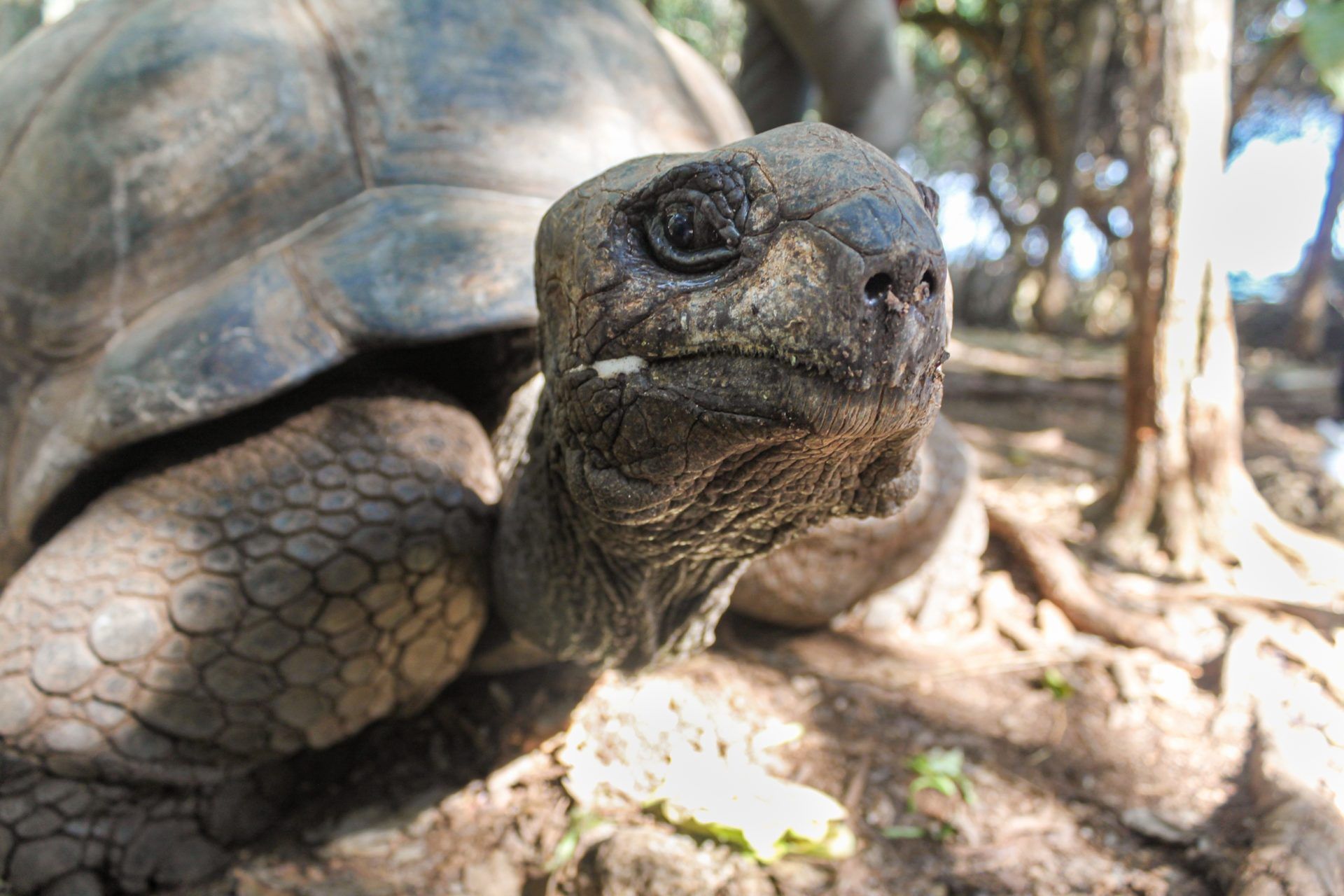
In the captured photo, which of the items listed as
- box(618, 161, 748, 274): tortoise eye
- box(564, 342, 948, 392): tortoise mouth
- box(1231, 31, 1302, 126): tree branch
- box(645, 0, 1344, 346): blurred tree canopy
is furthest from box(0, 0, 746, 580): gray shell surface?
box(1231, 31, 1302, 126): tree branch

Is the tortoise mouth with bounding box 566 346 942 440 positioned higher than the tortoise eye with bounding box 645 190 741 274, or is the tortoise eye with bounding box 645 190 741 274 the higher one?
the tortoise eye with bounding box 645 190 741 274

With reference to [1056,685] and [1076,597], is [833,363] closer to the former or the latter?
[1056,685]

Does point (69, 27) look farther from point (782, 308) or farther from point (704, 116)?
point (782, 308)

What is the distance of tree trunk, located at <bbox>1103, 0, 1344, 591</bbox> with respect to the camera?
313 cm

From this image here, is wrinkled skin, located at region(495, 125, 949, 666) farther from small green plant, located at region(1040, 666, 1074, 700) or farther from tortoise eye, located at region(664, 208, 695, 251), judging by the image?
small green plant, located at region(1040, 666, 1074, 700)

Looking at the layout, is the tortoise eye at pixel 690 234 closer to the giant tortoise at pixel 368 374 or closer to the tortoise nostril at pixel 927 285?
the giant tortoise at pixel 368 374

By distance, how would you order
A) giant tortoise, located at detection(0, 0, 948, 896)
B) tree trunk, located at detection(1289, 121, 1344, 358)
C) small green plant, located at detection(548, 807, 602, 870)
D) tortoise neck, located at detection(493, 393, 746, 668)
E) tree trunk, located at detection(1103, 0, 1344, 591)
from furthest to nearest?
1. tree trunk, located at detection(1289, 121, 1344, 358)
2. tree trunk, located at detection(1103, 0, 1344, 591)
3. small green plant, located at detection(548, 807, 602, 870)
4. tortoise neck, located at detection(493, 393, 746, 668)
5. giant tortoise, located at detection(0, 0, 948, 896)

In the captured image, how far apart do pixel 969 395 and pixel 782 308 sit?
18.2ft

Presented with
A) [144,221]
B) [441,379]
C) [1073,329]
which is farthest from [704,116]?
[1073,329]

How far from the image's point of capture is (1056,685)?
246cm

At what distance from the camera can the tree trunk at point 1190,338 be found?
10.3 ft

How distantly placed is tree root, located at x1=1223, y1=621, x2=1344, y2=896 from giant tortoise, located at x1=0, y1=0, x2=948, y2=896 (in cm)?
101

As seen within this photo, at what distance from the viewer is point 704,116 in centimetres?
256

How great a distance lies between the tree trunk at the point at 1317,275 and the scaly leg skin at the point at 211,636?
10.5m
